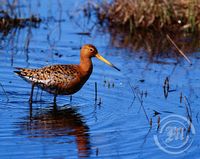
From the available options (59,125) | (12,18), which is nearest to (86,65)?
(59,125)

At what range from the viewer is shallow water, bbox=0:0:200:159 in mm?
7938

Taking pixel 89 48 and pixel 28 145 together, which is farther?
pixel 89 48

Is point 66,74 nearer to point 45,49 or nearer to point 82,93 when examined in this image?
point 82,93

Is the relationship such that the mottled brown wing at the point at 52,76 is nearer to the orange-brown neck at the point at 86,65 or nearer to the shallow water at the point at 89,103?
the orange-brown neck at the point at 86,65

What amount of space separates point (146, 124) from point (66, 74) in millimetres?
1656

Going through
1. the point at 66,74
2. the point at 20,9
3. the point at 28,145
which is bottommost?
the point at 28,145

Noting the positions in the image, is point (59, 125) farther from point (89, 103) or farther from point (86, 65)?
point (86, 65)

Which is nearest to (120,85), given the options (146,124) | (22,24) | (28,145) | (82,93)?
(82,93)

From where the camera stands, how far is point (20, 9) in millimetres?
14922
